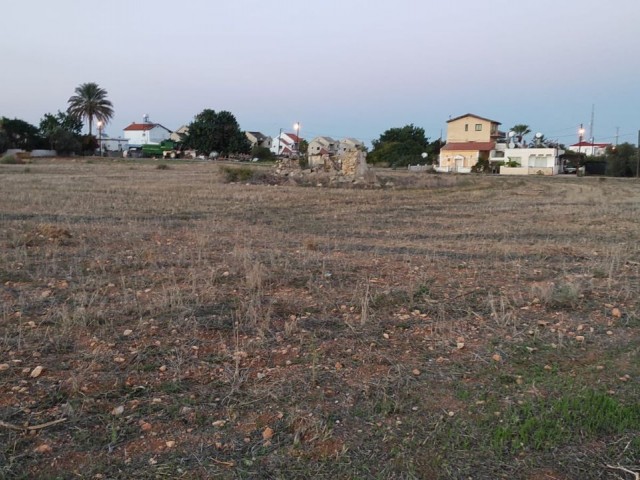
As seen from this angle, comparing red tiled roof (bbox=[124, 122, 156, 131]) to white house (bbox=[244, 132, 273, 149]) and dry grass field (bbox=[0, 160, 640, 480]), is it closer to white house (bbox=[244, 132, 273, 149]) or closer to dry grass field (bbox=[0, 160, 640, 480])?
white house (bbox=[244, 132, 273, 149])

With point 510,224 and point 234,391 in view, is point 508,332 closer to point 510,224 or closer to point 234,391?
point 234,391

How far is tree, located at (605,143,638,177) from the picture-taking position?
49.7 meters

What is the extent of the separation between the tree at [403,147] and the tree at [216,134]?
65.7 ft

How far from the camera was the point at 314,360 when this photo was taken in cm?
436

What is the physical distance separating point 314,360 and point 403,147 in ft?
231

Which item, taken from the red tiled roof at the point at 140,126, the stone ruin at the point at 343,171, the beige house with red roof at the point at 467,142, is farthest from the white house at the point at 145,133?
the stone ruin at the point at 343,171

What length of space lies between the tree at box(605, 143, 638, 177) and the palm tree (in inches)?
2579

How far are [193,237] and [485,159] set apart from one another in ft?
184

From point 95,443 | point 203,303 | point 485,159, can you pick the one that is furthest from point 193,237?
point 485,159

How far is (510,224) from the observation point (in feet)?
43.0

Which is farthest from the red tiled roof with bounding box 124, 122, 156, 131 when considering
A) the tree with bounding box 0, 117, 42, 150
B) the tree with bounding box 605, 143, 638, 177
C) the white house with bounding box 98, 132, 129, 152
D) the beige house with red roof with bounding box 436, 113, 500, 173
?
the tree with bounding box 605, 143, 638, 177

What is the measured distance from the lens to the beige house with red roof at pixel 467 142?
208 feet

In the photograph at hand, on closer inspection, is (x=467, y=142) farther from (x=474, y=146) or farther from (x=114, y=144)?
(x=114, y=144)

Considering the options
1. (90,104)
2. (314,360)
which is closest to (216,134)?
(90,104)
